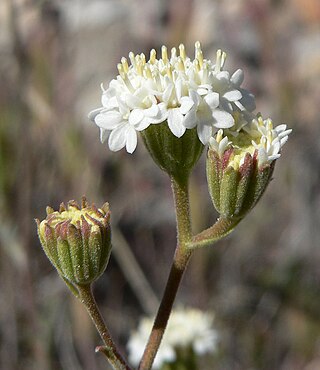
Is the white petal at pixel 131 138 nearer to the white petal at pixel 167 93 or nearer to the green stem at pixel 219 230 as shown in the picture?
the white petal at pixel 167 93

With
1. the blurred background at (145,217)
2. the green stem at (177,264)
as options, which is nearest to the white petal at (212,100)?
the green stem at (177,264)

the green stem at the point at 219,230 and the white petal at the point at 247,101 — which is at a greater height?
the white petal at the point at 247,101

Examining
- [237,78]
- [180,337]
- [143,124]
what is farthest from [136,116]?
[180,337]

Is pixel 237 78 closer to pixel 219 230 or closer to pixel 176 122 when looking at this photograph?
pixel 176 122

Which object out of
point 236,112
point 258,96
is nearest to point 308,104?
point 258,96

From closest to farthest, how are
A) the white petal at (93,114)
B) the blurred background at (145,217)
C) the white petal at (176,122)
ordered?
the white petal at (176,122), the white petal at (93,114), the blurred background at (145,217)

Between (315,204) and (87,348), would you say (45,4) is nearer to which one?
→ (87,348)
